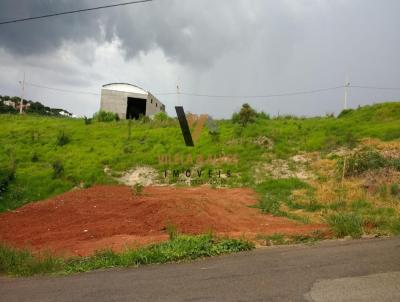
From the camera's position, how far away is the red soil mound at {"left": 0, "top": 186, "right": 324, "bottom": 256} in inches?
379

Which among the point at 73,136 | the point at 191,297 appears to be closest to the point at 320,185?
the point at 191,297

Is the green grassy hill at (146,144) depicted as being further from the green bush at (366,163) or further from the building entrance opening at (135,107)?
the building entrance opening at (135,107)

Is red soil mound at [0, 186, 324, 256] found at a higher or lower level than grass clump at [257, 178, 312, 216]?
lower

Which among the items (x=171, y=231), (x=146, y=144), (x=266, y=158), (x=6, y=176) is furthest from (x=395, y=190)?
(x=6, y=176)

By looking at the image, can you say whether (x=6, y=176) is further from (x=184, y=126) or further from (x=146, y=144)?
(x=184, y=126)

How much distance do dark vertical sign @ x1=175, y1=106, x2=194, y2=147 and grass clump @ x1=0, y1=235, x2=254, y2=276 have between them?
13.5 metres

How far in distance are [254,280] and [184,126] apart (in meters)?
18.2

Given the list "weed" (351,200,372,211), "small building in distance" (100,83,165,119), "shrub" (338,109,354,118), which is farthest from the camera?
"small building in distance" (100,83,165,119)

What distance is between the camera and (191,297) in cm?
532

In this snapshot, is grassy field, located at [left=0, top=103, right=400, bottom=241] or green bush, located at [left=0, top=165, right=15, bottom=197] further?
green bush, located at [left=0, top=165, right=15, bottom=197]

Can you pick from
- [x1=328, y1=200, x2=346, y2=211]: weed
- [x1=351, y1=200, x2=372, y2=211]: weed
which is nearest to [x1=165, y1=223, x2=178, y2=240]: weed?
[x1=328, y1=200, x2=346, y2=211]: weed

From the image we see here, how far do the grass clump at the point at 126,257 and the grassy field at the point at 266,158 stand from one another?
239 cm

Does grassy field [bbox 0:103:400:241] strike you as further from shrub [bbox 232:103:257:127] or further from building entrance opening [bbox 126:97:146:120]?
building entrance opening [bbox 126:97:146:120]

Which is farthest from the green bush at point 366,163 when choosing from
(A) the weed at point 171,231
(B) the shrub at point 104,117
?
(B) the shrub at point 104,117
